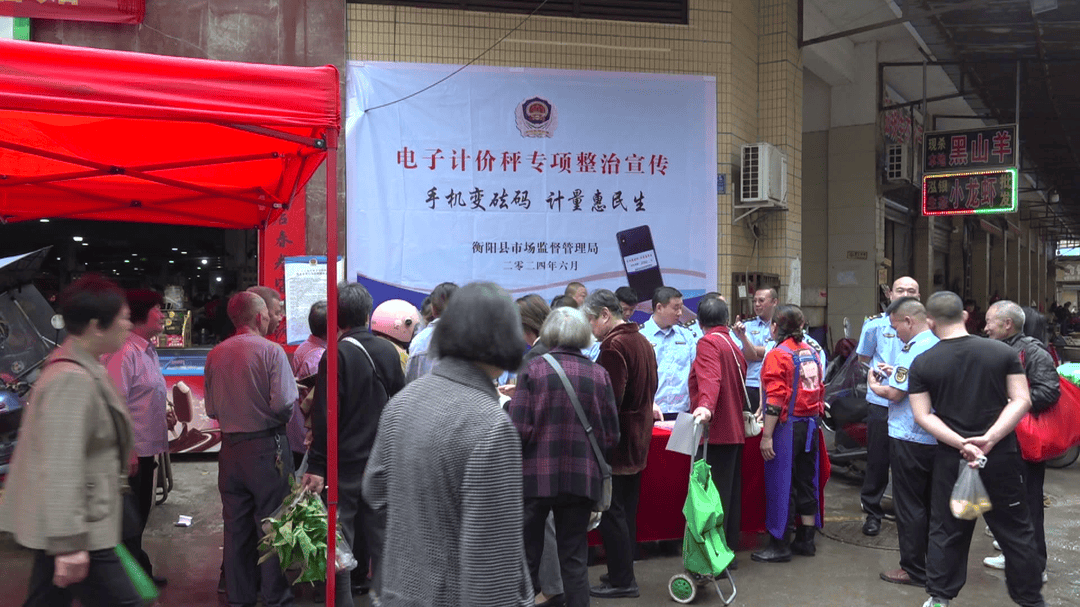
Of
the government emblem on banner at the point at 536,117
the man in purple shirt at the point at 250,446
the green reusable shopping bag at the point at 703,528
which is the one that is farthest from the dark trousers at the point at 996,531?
the government emblem on banner at the point at 536,117

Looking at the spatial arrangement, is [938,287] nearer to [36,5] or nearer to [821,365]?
[821,365]

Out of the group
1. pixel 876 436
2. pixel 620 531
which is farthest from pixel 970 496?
pixel 876 436

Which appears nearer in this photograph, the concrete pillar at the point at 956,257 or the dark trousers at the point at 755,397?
the dark trousers at the point at 755,397

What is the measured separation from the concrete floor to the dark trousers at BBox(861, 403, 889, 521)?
0.25 metres

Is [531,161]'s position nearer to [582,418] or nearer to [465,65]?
[465,65]

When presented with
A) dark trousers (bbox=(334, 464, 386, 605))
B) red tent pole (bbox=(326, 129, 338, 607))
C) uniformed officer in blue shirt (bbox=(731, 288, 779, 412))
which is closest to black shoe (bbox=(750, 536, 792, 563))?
uniformed officer in blue shirt (bbox=(731, 288, 779, 412))

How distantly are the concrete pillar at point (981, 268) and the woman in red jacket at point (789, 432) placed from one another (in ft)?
65.4

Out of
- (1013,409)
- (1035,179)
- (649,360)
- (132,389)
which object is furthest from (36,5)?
(1035,179)

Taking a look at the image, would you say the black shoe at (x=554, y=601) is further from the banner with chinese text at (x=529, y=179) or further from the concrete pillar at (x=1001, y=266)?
the concrete pillar at (x=1001, y=266)

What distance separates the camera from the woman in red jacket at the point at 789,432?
5613 millimetres

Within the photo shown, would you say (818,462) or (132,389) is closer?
(132,389)

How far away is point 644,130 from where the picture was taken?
9.27 meters

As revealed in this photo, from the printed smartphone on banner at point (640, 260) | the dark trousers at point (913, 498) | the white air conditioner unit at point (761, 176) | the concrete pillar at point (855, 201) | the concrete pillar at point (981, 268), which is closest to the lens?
the dark trousers at point (913, 498)

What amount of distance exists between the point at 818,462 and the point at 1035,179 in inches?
853
